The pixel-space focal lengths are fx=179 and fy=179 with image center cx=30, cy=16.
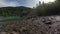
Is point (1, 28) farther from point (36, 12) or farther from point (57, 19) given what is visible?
point (36, 12)

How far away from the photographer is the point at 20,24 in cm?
1227

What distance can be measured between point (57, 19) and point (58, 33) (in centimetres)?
234

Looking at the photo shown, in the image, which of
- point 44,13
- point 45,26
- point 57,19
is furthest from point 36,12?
point 45,26

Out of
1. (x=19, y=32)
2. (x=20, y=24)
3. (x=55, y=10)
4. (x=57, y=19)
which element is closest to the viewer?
(x=19, y=32)

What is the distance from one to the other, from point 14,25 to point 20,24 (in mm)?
427

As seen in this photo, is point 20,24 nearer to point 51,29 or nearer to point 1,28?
point 1,28

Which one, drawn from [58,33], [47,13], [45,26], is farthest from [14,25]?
[47,13]

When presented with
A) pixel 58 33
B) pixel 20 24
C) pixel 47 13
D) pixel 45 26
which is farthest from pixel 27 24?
pixel 47 13

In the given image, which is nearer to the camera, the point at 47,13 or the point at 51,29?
the point at 51,29

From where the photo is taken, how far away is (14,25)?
1212 centimetres

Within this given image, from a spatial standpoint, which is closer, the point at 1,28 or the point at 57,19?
the point at 1,28

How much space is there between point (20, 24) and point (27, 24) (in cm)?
48

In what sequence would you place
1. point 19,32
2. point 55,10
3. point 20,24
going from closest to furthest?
1. point 19,32
2. point 20,24
3. point 55,10

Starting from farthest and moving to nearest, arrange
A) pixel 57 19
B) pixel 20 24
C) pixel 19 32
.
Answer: pixel 57 19, pixel 20 24, pixel 19 32
